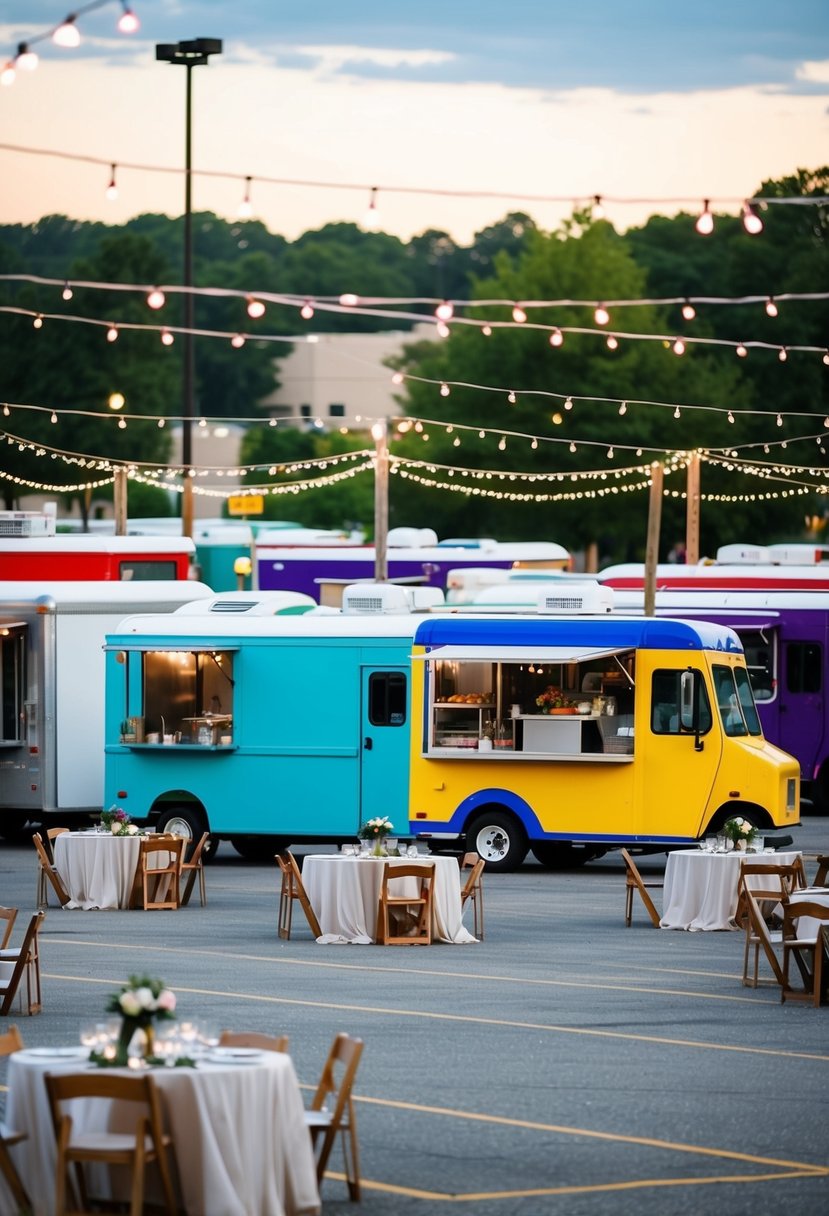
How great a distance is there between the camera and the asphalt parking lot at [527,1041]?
9758 millimetres

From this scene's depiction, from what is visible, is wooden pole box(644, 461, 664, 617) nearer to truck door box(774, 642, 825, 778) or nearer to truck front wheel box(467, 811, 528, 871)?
truck door box(774, 642, 825, 778)

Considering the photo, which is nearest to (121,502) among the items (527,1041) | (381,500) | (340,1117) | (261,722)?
(381,500)

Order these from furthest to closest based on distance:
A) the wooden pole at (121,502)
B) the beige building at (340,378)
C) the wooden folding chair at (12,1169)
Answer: the beige building at (340,378) < the wooden pole at (121,502) < the wooden folding chair at (12,1169)

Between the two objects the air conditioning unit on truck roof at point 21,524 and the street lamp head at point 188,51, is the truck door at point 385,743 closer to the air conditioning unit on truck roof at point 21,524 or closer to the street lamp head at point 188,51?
the air conditioning unit on truck roof at point 21,524

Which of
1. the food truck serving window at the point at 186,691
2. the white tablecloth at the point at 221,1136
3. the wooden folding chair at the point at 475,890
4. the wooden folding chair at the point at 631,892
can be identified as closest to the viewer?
the white tablecloth at the point at 221,1136

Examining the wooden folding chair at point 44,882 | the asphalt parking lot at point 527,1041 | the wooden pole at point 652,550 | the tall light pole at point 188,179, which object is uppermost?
the tall light pole at point 188,179

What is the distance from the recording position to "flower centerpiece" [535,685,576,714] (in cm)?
2350

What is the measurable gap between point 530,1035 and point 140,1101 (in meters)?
5.34

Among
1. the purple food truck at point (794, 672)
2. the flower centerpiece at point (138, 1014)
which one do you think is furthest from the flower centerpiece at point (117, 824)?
the purple food truck at point (794, 672)

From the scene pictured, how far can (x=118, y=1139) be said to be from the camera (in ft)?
28.3

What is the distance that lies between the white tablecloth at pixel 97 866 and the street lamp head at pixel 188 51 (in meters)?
21.9

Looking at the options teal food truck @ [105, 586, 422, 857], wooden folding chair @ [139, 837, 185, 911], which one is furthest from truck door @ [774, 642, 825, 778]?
wooden folding chair @ [139, 837, 185, 911]

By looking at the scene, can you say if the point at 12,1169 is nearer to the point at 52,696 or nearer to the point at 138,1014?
the point at 138,1014

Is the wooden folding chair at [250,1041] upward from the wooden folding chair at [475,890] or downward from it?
upward
